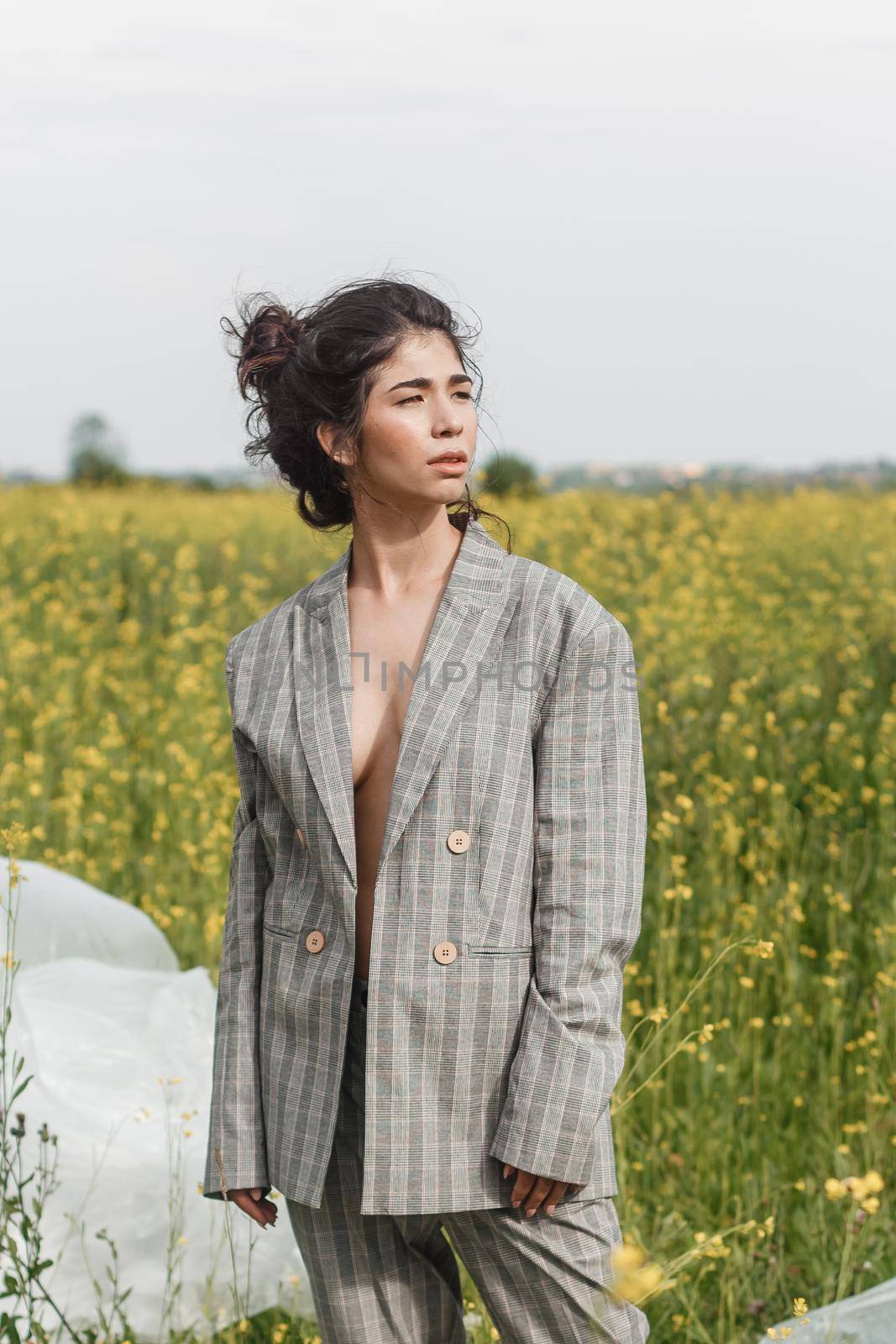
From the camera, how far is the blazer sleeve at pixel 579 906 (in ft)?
4.56

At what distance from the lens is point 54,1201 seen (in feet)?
7.51

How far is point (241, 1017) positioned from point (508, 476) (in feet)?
41.5

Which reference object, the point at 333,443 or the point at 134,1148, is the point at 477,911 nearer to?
the point at 333,443

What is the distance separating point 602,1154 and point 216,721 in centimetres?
287

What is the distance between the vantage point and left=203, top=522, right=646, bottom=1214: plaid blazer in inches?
55.9

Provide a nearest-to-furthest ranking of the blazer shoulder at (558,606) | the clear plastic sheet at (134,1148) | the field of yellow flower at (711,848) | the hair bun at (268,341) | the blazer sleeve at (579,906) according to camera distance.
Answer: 1. the blazer sleeve at (579,906)
2. the blazer shoulder at (558,606)
3. the hair bun at (268,341)
4. the clear plastic sheet at (134,1148)
5. the field of yellow flower at (711,848)

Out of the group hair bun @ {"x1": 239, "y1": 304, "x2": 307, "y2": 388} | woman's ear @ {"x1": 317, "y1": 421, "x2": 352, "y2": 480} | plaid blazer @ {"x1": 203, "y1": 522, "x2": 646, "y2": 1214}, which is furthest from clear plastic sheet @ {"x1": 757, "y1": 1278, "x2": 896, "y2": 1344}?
hair bun @ {"x1": 239, "y1": 304, "x2": 307, "y2": 388}

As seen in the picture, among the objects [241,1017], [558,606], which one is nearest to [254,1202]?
[241,1017]

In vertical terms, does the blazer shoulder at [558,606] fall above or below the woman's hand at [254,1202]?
above

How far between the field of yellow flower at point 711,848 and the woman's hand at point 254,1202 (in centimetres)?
46

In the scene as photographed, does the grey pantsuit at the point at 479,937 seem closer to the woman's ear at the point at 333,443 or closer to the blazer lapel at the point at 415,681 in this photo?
the blazer lapel at the point at 415,681

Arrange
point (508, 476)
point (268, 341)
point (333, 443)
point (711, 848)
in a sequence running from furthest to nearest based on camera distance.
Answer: point (508, 476) → point (711, 848) → point (268, 341) → point (333, 443)

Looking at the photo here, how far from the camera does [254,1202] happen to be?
1628 millimetres

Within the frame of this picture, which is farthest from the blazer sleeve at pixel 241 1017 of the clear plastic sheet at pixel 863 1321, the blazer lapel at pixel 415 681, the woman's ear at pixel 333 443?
the clear plastic sheet at pixel 863 1321
